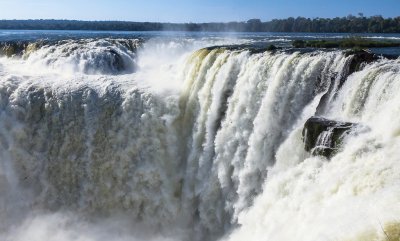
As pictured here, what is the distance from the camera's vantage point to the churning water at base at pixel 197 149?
8922 millimetres

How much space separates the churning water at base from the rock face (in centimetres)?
17

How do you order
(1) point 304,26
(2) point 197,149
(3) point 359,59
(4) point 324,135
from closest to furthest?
1. (4) point 324,135
2. (3) point 359,59
3. (2) point 197,149
4. (1) point 304,26

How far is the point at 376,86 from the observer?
9.87 meters

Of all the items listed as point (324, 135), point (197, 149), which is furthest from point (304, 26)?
point (324, 135)

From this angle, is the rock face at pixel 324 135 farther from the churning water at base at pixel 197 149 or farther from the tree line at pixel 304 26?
the tree line at pixel 304 26

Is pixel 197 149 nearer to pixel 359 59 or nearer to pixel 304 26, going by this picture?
pixel 359 59

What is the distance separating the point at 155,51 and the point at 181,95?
887cm

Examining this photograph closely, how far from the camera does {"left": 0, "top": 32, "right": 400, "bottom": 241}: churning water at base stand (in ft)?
29.3

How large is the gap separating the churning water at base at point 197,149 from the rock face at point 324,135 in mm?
168

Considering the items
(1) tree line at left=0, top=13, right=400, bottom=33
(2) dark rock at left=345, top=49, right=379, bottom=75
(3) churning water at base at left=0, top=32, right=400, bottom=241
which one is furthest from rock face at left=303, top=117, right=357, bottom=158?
(1) tree line at left=0, top=13, right=400, bottom=33

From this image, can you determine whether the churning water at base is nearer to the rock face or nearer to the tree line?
the rock face

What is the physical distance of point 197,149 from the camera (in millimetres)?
13766

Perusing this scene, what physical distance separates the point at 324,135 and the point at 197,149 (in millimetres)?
4959

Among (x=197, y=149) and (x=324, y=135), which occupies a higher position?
(x=324, y=135)
